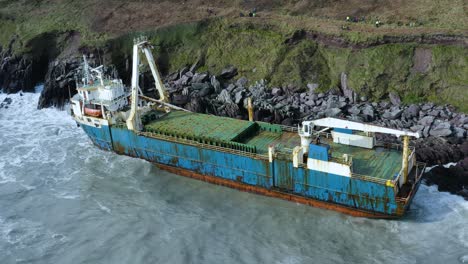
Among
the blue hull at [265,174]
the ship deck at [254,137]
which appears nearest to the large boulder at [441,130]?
the ship deck at [254,137]

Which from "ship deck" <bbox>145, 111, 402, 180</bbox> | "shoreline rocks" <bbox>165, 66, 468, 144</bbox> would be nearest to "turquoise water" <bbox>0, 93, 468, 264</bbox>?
"ship deck" <bbox>145, 111, 402, 180</bbox>

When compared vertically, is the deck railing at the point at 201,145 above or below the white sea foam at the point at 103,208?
above

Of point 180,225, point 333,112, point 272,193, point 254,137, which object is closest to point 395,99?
point 333,112

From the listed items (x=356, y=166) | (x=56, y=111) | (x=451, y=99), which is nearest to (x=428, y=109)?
(x=451, y=99)

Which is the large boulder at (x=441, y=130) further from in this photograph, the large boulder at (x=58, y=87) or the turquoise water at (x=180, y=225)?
the large boulder at (x=58, y=87)

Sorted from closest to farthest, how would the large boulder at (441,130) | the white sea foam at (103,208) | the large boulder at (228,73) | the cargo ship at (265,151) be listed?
the cargo ship at (265,151), the white sea foam at (103,208), the large boulder at (441,130), the large boulder at (228,73)
